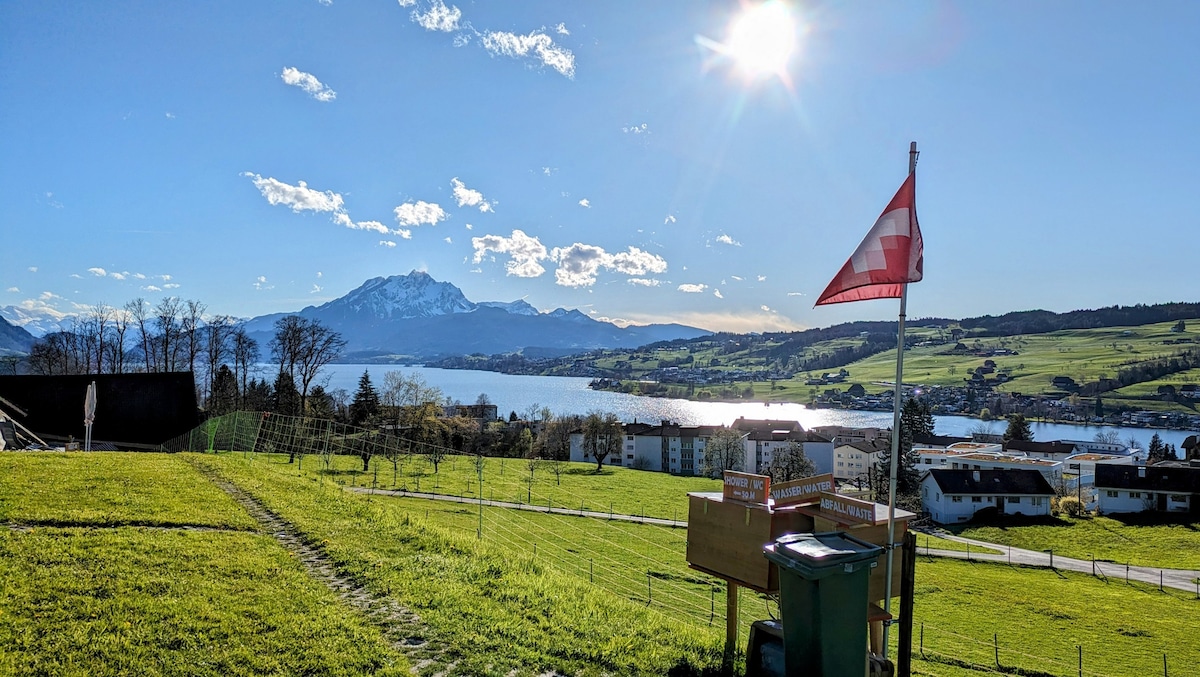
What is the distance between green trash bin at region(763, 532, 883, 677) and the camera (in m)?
4.81

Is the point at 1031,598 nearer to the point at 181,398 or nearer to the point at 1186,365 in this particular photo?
the point at 181,398

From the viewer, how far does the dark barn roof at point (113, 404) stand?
94.2 ft

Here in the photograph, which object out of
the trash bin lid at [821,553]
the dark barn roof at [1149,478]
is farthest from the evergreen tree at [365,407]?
the dark barn roof at [1149,478]

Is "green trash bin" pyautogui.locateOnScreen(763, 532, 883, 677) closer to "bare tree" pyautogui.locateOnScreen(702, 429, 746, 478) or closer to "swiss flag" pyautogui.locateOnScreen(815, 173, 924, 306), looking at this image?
"swiss flag" pyautogui.locateOnScreen(815, 173, 924, 306)

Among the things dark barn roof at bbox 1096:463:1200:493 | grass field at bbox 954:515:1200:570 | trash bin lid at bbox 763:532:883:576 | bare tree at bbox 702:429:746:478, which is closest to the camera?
trash bin lid at bbox 763:532:883:576

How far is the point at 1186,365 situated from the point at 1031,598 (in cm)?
19007

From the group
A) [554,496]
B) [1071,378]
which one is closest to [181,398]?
[554,496]

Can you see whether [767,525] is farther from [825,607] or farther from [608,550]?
[608,550]

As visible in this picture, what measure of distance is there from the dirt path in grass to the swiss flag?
18.9 ft

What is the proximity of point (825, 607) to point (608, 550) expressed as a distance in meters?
24.6

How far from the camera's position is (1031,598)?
2744 centimetres

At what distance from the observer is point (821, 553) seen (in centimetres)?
485

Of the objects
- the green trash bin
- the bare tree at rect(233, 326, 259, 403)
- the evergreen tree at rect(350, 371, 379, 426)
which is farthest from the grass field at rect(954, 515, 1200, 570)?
the bare tree at rect(233, 326, 259, 403)

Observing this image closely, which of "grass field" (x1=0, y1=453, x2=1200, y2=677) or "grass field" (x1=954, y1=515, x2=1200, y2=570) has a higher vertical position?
"grass field" (x1=0, y1=453, x2=1200, y2=677)
